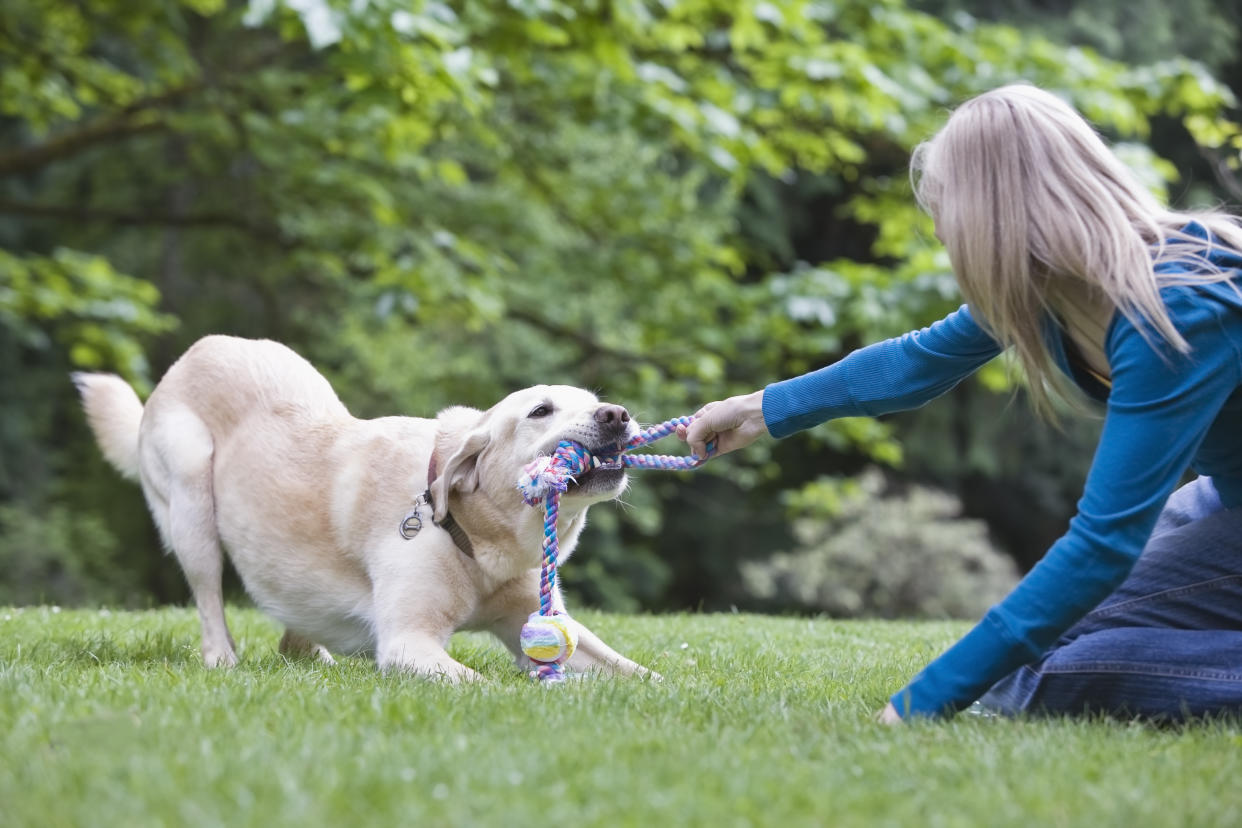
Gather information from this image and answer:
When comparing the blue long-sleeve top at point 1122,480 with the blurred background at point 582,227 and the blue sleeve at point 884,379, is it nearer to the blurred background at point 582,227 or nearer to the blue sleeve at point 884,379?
the blue sleeve at point 884,379

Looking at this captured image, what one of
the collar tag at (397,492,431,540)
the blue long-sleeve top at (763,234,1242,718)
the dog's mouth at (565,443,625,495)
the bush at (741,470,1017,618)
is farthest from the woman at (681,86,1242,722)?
the bush at (741,470,1017,618)

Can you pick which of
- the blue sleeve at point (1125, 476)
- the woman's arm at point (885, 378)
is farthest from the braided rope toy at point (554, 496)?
the blue sleeve at point (1125, 476)

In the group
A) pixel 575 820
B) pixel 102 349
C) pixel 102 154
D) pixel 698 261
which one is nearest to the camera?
pixel 575 820

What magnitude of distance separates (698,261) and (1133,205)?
856cm

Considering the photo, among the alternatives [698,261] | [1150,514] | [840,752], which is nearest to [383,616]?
[840,752]

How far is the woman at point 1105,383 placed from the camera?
304 cm

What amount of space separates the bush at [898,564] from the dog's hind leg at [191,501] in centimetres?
894

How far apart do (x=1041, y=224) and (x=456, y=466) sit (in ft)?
7.37

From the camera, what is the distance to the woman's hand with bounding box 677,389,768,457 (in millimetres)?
4172

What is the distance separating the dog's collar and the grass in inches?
24.5

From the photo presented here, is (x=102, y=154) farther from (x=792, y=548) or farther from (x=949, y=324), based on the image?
(x=949, y=324)

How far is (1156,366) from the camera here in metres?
3.05

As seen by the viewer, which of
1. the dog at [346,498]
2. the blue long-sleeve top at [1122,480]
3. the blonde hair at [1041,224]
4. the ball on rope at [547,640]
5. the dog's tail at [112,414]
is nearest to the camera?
the blue long-sleeve top at [1122,480]

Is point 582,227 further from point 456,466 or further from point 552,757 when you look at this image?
point 552,757
